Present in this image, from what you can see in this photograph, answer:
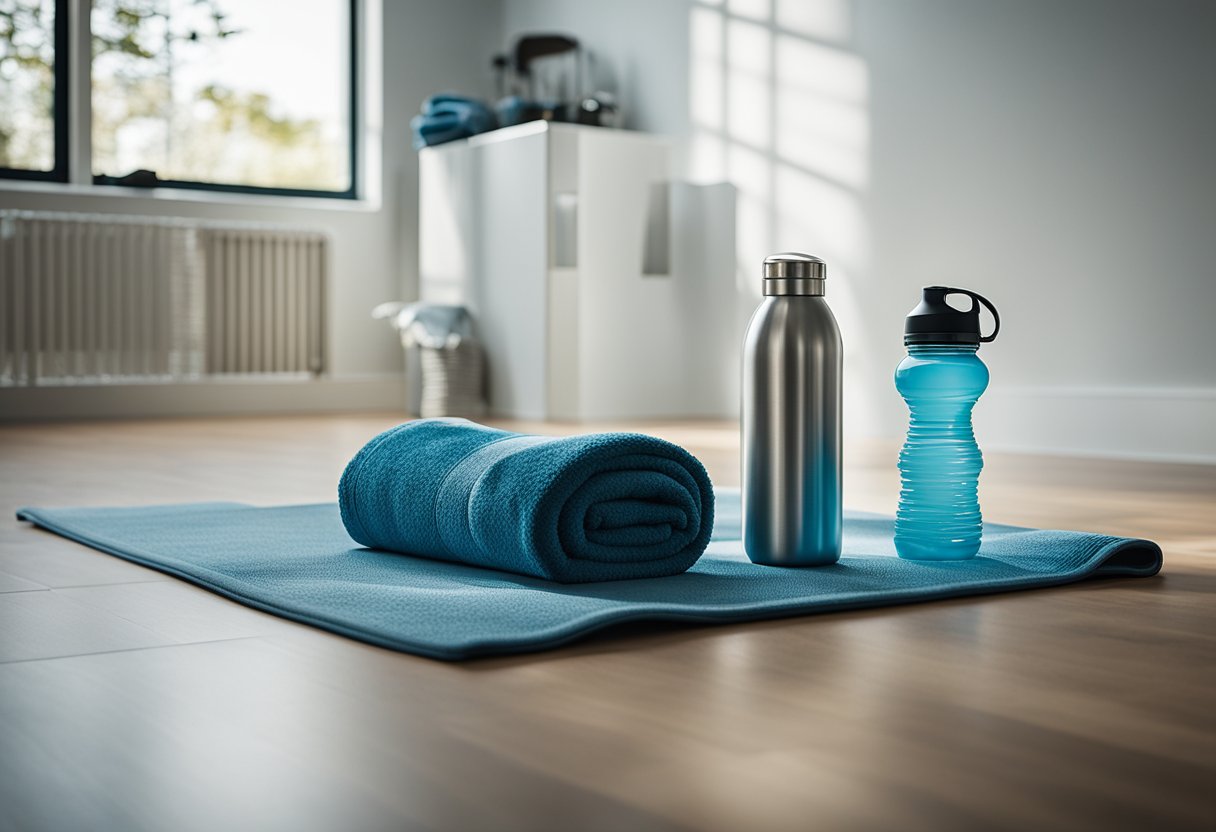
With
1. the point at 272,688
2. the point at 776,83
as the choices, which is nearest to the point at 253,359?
the point at 776,83

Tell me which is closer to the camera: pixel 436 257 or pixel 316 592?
pixel 316 592

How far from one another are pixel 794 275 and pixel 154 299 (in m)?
4.00

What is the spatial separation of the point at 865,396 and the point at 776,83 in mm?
1045

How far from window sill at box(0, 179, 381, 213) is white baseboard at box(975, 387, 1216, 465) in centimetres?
270

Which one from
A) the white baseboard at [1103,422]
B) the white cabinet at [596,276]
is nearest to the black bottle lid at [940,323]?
the white baseboard at [1103,422]

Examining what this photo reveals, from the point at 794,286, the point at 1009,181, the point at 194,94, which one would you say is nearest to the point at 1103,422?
the point at 1009,181

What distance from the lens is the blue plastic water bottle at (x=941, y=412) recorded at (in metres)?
1.42

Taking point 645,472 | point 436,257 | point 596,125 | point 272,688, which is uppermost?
point 596,125

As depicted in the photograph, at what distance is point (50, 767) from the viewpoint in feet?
2.45

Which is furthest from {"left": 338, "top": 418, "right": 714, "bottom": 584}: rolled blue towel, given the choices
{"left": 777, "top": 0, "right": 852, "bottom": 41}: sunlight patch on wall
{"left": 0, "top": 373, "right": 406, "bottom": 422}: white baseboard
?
{"left": 0, "top": 373, "right": 406, "bottom": 422}: white baseboard

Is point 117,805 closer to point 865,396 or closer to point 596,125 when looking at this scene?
point 865,396

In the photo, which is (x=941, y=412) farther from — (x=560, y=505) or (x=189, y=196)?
(x=189, y=196)

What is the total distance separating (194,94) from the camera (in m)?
5.23

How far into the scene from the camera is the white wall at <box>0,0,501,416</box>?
212 inches
